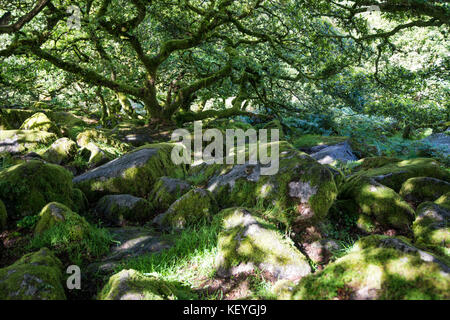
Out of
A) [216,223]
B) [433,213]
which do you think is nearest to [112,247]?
[216,223]

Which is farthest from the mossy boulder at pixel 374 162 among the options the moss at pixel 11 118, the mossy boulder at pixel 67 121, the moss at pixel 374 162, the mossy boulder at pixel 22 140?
the moss at pixel 11 118

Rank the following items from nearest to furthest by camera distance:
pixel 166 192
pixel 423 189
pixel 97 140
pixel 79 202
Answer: pixel 79 202
pixel 423 189
pixel 166 192
pixel 97 140

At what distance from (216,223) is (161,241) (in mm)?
869

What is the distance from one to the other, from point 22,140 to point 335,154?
10.1 metres

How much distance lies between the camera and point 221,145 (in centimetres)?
920

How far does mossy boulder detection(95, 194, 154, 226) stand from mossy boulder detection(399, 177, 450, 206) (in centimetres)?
517

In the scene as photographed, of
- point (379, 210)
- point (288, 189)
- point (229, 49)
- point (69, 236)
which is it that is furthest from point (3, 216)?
point (229, 49)

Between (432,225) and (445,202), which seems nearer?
(432,225)

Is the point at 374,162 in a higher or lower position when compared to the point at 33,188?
lower

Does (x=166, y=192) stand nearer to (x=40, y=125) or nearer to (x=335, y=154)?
(x=335, y=154)

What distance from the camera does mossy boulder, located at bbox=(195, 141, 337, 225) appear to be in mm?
4535

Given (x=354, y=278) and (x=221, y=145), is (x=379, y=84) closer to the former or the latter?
(x=221, y=145)

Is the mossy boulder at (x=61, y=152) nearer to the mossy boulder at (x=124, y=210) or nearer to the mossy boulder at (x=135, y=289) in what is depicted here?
the mossy boulder at (x=124, y=210)

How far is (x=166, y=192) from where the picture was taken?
570 cm
